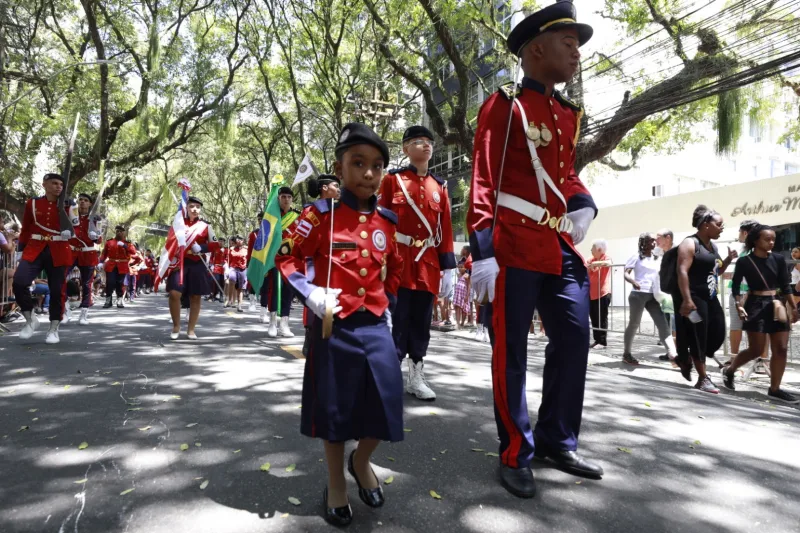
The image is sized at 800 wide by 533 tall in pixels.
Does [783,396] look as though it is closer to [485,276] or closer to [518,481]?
[518,481]

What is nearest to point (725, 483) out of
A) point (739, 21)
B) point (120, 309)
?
point (739, 21)

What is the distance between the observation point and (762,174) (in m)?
33.1

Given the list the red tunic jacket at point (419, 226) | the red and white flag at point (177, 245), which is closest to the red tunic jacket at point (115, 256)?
the red and white flag at point (177, 245)

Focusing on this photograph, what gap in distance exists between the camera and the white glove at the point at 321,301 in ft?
7.73

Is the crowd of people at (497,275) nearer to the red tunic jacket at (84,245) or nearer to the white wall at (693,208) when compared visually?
the red tunic jacket at (84,245)

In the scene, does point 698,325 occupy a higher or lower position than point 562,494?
higher

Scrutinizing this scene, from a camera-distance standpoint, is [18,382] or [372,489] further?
[18,382]

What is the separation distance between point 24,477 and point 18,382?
2531 millimetres

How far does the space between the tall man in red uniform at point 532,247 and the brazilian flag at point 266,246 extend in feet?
13.3

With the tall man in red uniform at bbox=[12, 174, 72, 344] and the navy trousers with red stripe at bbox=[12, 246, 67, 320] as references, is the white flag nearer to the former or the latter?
the tall man in red uniform at bbox=[12, 174, 72, 344]

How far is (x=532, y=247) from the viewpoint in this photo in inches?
110

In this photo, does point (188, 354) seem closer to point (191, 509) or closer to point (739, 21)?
point (191, 509)

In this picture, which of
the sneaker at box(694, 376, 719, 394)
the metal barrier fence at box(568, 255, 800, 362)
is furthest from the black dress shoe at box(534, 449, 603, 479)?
the metal barrier fence at box(568, 255, 800, 362)

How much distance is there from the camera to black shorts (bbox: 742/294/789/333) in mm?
5555
